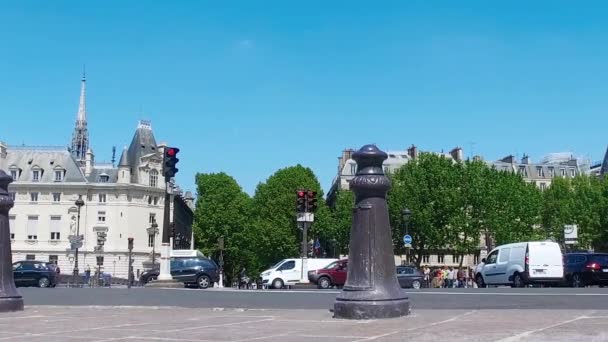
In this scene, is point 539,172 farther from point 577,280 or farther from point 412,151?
point 577,280

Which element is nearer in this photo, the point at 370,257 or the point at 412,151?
the point at 370,257

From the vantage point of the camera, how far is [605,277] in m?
30.6

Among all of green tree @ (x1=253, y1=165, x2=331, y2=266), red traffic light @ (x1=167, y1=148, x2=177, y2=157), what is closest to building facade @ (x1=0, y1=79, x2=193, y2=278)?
green tree @ (x1=253, y1=165, x2=331, y2=266)

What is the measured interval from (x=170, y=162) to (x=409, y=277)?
1699cm

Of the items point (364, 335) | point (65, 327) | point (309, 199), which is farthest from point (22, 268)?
point (364, 335)

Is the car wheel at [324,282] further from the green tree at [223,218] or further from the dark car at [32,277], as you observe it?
the green tree at [223,218]

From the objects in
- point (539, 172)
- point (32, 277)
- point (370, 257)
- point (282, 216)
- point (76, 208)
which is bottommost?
point (32, 277)

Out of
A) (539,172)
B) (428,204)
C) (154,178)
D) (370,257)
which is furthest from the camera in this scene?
(539,172)

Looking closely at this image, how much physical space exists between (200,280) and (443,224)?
38.4m

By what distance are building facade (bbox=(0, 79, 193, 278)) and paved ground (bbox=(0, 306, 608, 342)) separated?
82918 mm

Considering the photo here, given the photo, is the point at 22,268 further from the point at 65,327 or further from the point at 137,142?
the point at 137,142

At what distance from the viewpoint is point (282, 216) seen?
82250 millimetres

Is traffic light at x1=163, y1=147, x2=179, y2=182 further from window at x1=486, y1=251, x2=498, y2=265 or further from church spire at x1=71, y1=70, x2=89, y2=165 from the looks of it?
church spire at x1=71, y1=70, x2=89, y2=165

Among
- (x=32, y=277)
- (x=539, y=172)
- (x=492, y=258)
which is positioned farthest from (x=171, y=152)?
(x=539, y=172)
